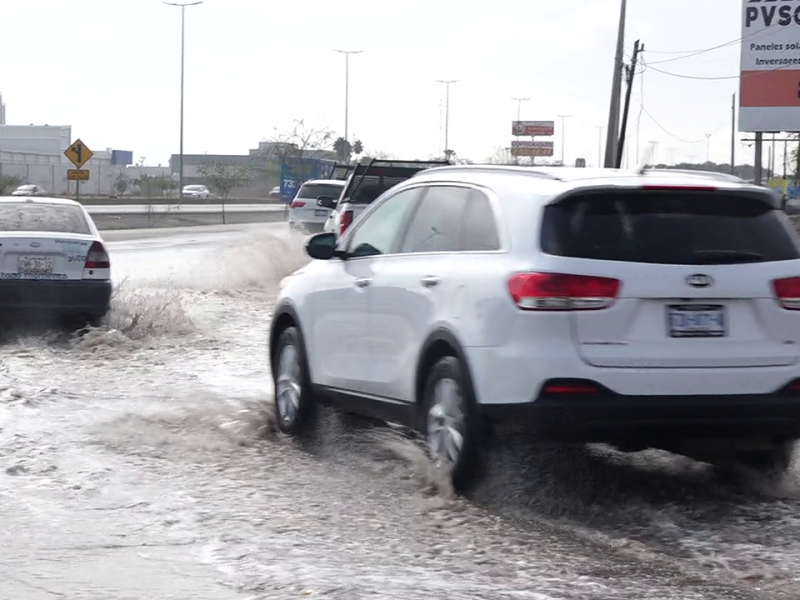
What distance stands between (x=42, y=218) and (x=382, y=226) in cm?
727

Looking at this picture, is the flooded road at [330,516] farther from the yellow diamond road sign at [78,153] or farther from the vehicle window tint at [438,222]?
the yellow diamond road sign at [78,153]

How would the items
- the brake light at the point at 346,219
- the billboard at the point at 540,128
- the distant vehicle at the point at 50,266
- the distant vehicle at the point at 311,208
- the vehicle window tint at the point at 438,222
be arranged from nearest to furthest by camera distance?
the vehicle window tint at the point at 438,222 → the distant vehicle at the point at 50,266 → the brake light at the point at 346,219 → the distant vehicle at the point at 311,208 → the billboard at the point at 540,128

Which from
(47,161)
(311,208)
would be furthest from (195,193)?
(311,208)

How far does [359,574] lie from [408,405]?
2026 mm

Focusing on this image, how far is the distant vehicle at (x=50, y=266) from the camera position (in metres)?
14.4

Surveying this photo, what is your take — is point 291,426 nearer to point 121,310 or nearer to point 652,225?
point 652,225

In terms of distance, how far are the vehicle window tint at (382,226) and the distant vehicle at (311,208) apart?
25.8 meters

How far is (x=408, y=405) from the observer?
780 centimetres

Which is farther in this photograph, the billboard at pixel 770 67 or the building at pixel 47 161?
the building at pixel 47 161

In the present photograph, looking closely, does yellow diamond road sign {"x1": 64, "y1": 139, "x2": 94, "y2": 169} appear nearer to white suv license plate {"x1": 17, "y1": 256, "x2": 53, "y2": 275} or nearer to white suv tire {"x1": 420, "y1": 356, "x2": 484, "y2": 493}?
white suv license plate {"x1": 17, "y1": 256, "x2": 53, "y2": 275}

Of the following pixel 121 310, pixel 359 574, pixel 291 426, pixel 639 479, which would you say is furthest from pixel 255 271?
pixel 359 574

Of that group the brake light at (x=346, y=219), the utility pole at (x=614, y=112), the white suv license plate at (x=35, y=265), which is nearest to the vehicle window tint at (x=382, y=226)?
the white suv license plate at (x=35, y=265)

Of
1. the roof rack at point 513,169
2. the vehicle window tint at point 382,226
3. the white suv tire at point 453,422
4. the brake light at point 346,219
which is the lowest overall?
the white suv tire at point 453,422

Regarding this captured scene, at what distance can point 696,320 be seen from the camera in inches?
268
